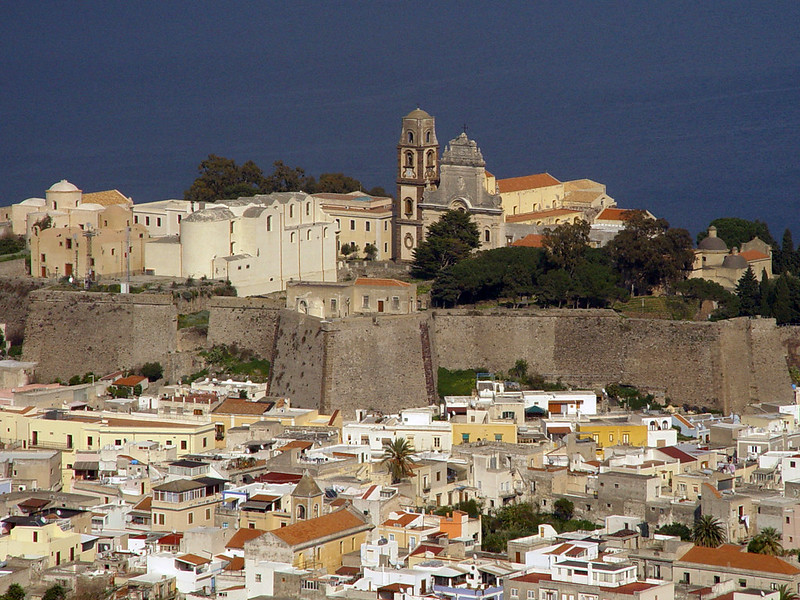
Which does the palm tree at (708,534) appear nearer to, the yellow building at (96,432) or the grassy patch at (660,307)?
the yellow building at (96,432)

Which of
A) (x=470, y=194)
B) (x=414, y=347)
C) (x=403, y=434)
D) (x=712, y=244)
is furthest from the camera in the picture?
(x=470, y=194)

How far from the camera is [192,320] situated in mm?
52438

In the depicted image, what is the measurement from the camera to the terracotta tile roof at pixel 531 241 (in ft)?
183

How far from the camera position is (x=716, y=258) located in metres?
55.6

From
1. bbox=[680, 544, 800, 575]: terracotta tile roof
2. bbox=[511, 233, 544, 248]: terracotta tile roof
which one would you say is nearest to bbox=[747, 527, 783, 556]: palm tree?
bbox=[680, 544, 800, 575]: terracotta tile roof

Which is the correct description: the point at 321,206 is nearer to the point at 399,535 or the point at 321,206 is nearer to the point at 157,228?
the point at 157,228

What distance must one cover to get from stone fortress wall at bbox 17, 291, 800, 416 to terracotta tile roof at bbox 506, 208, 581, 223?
25.7ft

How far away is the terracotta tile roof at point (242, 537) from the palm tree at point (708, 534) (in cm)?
746

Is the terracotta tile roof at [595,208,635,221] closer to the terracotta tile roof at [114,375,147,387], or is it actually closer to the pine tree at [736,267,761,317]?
the pine tree at [736,267,761,317]

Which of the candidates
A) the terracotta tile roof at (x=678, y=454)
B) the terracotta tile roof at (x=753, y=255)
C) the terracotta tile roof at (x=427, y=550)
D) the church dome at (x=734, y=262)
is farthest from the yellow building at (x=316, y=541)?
the terracotta tile roof at (x=753, y=255)

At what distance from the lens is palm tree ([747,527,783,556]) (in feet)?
124

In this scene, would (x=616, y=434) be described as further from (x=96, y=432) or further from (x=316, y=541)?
(x=316, y=541)

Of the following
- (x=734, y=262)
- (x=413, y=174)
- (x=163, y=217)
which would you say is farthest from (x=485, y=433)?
(x=163, y=217)

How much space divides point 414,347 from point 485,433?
17.3 feet
